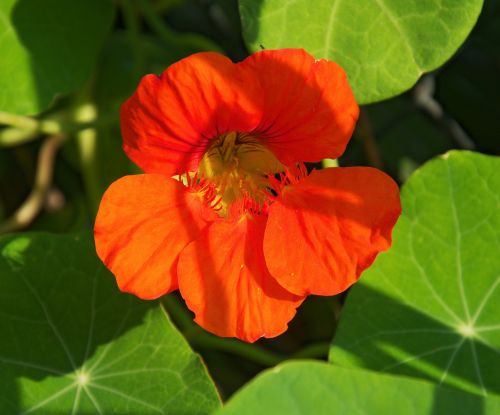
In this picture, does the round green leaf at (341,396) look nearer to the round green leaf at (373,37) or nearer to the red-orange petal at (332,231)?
the red-orange petal at (332,231)

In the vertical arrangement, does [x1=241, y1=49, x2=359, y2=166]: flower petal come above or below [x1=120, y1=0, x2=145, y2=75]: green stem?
above

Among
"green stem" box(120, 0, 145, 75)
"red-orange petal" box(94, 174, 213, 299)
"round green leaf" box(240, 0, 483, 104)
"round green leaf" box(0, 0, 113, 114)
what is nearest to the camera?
"red-orange petal" box(94, 174, 213, 299)

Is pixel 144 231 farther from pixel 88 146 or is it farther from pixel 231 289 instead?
pixel 88 146

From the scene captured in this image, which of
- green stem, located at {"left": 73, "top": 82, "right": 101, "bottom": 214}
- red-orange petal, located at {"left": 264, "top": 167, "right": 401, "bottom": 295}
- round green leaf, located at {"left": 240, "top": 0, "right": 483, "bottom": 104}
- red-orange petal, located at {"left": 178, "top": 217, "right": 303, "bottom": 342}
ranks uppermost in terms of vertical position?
round green leaf, located at {"left": 240, "top": 0, "right": 483, "bottom": 104}

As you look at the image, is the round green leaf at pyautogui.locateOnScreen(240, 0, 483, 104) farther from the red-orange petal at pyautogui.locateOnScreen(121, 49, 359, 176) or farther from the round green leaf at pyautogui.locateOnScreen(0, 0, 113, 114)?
the round green leaf at pyautogui.locateOnScreen(0, 0, 113, 114)

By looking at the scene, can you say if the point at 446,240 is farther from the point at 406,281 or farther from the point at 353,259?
the point at 353,259

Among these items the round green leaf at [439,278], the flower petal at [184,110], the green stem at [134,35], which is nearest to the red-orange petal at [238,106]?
the flower petal at [184,110]

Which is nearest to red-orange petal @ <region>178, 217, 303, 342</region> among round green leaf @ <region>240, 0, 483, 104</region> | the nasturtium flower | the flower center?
the nasturtium flower
